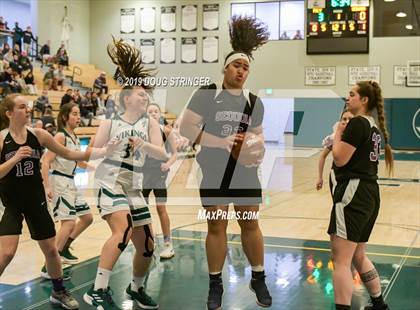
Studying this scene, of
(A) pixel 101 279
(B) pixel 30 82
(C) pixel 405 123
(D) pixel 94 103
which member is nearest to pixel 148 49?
(D) pixel 94 103

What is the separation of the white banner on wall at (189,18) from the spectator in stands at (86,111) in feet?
30.8

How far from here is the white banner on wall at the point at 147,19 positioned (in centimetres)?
2939

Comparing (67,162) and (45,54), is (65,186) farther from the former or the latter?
(45,54)

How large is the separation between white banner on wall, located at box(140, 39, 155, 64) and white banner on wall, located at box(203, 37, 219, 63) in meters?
2.76

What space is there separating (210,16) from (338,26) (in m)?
7.19

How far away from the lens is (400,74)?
83.5 feet

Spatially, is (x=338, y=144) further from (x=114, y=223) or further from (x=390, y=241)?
(x=390, y=241)

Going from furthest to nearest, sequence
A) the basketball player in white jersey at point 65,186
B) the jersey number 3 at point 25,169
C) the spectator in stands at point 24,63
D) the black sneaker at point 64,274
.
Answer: the spectator in stands at point 24,63, the basketball player in white jersey at point 65,186, the black sneaker at point 64,274, the jersey number 3 at point 25,169

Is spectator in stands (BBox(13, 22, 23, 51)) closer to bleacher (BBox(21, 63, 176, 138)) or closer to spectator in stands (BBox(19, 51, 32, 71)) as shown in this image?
bleacher (BBox(21, 63, 176, 138))

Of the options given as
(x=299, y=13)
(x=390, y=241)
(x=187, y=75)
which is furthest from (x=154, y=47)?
(x=390, y=241)

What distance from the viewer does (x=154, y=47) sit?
29.3m

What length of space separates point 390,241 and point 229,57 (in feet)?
15.0

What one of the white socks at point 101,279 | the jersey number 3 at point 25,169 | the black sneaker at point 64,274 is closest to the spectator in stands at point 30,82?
the black sneaker at point 64,274

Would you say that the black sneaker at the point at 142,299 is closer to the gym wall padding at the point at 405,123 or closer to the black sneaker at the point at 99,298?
the black sneaker at the point at 99,298
